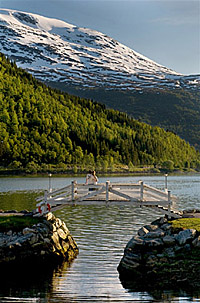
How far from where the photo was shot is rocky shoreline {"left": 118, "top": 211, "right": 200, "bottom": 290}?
2316 cm

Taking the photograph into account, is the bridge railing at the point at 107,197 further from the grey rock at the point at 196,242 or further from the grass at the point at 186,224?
the grey rock at the point at 196,242

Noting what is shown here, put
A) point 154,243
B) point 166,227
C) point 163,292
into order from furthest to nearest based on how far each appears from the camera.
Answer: point 166,227 → point 154,243 → point 163,292

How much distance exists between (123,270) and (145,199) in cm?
712

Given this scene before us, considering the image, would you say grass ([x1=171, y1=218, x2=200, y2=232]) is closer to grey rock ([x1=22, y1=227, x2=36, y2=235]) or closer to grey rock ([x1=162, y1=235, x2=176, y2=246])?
grey rock ([x1=162, y1=235, x2=176, y2=246])

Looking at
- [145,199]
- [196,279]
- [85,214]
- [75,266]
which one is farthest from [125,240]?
[85,214]

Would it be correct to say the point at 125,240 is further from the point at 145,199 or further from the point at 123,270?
the point at 123,270

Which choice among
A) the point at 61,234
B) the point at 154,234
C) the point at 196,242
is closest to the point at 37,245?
the point at 61,234

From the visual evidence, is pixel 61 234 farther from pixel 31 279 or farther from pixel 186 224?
pixel 186 224

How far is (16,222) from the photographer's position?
92.6 ft

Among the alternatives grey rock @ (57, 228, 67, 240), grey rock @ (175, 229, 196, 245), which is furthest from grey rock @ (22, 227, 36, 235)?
grey rock @ (175, 229, 196, 245)

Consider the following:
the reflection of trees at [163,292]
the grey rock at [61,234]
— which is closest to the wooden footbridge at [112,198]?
the grey rock at [61,234]

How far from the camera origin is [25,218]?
29359 mm

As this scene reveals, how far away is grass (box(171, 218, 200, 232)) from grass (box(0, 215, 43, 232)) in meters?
8.50

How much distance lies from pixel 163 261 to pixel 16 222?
31.0ft
